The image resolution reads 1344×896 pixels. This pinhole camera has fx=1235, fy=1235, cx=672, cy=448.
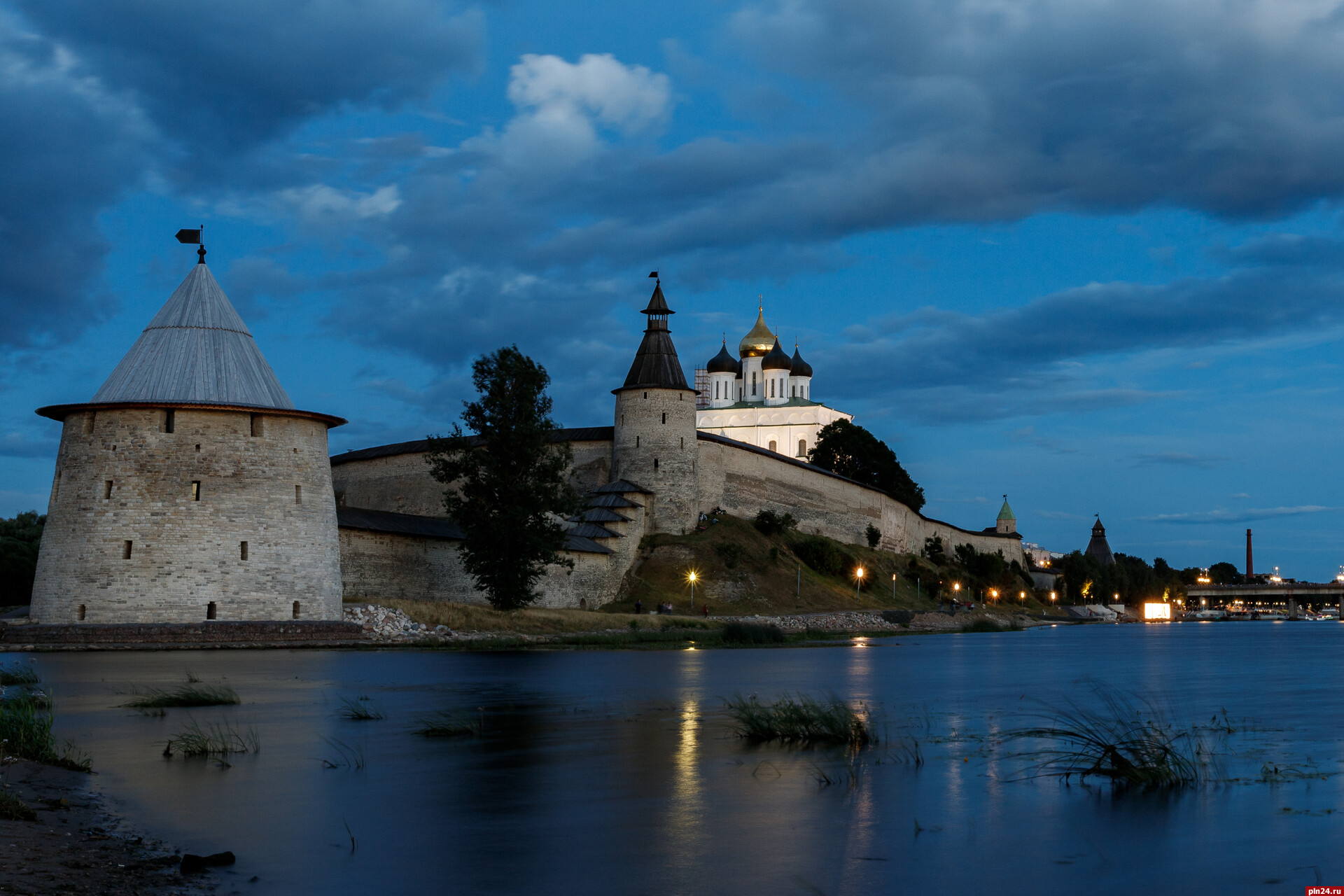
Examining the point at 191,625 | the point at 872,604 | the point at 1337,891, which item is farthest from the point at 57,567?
the point at 872,604

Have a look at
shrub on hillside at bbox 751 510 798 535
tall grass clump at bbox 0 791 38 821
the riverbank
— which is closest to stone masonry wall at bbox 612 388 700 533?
shrub on hillside at bbox 751 510 798 535

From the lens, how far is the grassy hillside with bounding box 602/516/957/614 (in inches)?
1873

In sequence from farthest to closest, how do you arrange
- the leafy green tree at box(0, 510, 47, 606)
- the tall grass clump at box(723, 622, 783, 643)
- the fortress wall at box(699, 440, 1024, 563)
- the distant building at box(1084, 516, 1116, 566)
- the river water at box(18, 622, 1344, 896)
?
the distant building at box(1084, 516, 1116, 566) < the fortress wall at box(699, 440, 1024, 563) < the leafy green tree at box(0, 510, 47, 606) < the tall grass clump at box(723, 622, 783, 643) < the river water at box(18, 622, 1344, 896)

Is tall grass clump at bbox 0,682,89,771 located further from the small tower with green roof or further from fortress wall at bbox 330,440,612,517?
the small tower with green roof

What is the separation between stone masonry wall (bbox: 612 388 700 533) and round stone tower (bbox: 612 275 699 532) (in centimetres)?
3

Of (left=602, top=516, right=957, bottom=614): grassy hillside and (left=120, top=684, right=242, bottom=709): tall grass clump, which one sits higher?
(left=602, top=516, right=957, bottom=614): grassy hillside

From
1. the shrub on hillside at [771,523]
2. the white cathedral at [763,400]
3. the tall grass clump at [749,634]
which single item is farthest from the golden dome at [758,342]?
the tall grass clump at [749,634]

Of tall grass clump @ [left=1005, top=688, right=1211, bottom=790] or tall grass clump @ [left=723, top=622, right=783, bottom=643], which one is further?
tall grass clump @ [left=723, top=622, right=783, bottom=643]

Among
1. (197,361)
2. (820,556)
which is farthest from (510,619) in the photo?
(820,556)

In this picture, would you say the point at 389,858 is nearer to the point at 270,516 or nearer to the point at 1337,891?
the point at 1337,891

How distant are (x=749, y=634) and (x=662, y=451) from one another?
1907cm

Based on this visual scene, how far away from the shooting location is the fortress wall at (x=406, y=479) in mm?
55219

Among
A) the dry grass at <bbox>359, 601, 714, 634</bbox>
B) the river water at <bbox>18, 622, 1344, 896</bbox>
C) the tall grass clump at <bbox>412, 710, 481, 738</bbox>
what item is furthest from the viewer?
the dry grass at <bbox>359, 601, 714, 634</bbox>

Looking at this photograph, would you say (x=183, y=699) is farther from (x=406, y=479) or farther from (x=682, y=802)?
(x=406, y=479)
